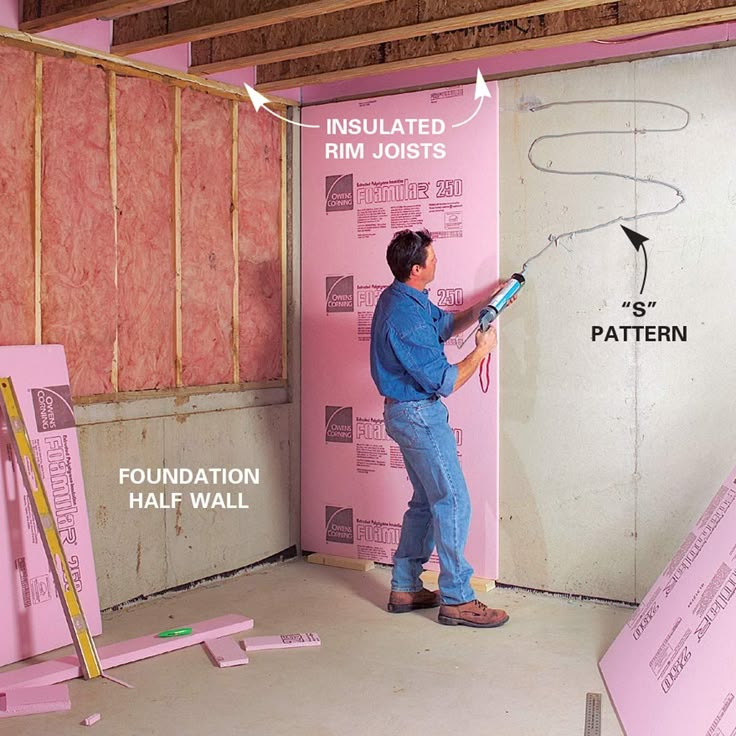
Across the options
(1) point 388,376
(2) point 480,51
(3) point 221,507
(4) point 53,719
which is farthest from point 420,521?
(2) point 480,51

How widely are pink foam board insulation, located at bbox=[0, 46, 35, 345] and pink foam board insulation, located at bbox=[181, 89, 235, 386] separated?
844 mm

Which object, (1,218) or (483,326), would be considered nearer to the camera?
(1,218)

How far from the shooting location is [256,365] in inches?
199

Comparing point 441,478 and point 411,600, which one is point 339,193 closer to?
point 441,478

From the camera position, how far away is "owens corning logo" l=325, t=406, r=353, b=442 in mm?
5043

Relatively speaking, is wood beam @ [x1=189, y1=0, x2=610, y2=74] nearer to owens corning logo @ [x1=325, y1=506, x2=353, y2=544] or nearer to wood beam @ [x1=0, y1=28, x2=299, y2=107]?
wood beam @ [x1=0, y1=28, x2=299, y2=107]

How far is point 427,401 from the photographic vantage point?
13.3ft

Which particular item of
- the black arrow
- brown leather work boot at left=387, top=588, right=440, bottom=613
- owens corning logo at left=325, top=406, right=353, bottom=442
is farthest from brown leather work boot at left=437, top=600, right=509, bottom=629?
the black arrow

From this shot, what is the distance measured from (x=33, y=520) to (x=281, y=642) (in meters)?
1.08

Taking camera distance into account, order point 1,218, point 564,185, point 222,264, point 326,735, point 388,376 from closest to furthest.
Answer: point 326,735 → point 1,218 → point 388,376 → point 564,185 → point 222,264

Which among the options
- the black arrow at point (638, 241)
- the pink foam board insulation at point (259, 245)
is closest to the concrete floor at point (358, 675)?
the pink foam board insulation at point (259, 245)

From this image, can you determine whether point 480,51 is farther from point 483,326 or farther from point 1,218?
point 1,218

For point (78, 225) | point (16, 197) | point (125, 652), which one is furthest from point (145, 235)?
point (125, 652)

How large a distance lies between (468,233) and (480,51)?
2.78ft
